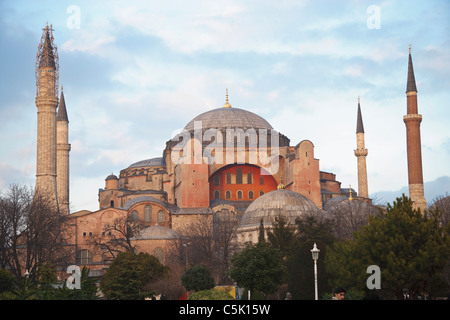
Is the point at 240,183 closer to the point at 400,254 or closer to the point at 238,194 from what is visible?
the point at 238,194

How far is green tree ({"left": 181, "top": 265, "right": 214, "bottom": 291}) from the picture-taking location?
27109 millimetres

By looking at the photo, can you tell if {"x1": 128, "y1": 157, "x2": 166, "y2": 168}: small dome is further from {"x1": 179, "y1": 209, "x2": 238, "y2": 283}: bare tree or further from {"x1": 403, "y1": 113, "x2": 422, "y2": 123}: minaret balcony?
{"x1": 403, "y1": 113, "x2": 422, "y2": 123}: minaret balcony

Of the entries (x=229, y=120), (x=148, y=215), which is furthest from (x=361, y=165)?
(x=148, y=215)

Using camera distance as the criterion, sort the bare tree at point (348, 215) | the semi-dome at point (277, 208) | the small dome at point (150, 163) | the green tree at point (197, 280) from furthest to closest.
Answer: the small dome at point (150, 163), the semi-dome at point (277, 208), the bare tree at point (348, 215), the green tree at point (197, 280)

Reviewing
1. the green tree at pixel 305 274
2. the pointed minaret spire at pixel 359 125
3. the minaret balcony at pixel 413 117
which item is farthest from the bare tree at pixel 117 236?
the pointed minaret spire at pixel 359 125

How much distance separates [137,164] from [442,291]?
45.6 meters

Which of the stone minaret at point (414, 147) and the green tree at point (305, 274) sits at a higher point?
the stone minaret at point (414, 147)

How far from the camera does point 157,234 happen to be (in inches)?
1812

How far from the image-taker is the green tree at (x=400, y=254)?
20.0 metres

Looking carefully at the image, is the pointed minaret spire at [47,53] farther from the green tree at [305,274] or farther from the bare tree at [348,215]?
the green tree at [305,274]

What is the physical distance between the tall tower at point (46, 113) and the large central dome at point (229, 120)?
1426 cm

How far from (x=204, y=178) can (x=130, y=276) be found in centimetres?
2377
